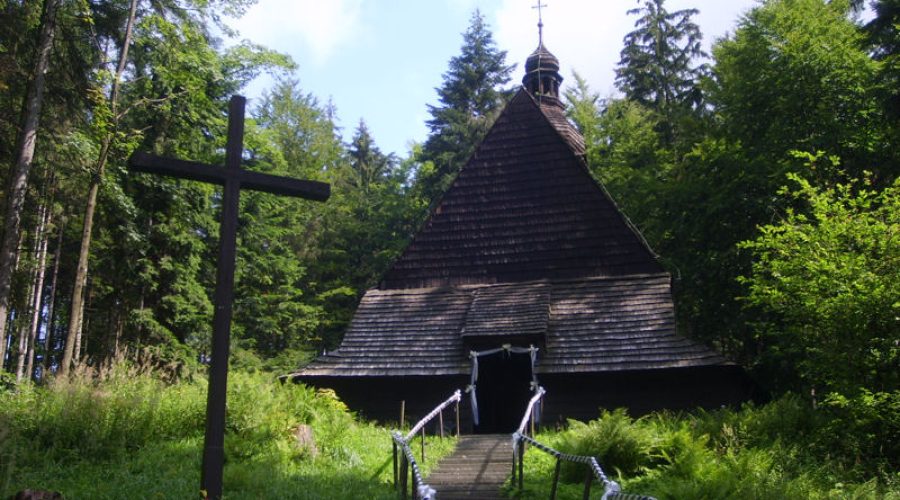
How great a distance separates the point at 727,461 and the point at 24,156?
12.7 meters

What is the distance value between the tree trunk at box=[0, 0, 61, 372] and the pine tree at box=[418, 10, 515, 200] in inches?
822

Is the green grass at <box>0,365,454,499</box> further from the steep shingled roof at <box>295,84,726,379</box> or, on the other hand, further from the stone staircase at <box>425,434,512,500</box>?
the steep shingled roof at <box>295,84,726,379</box>

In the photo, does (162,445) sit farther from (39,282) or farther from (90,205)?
(39,282)

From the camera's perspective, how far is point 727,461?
1068cm

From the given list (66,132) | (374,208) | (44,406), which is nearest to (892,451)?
(44,406)

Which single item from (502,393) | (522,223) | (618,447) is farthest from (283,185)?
(502,393)

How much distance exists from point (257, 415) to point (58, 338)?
2323 cm

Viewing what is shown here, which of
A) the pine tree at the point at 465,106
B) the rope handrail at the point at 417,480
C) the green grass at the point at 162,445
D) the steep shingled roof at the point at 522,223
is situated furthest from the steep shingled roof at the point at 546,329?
the pine tree at the point at 465,106

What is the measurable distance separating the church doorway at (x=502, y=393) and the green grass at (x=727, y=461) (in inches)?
Result: 256

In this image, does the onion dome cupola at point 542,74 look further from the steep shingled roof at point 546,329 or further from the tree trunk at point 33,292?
the tree trunk at point 33,292

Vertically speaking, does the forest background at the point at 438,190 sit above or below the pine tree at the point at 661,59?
below

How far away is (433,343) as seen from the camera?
1694 cm

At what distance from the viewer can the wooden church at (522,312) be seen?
15.6m

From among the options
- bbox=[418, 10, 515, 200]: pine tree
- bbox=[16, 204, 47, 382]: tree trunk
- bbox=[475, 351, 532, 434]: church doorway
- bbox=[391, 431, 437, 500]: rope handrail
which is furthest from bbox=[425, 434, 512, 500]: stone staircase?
bbox=[418, 10, 515, 200]: pine tree
